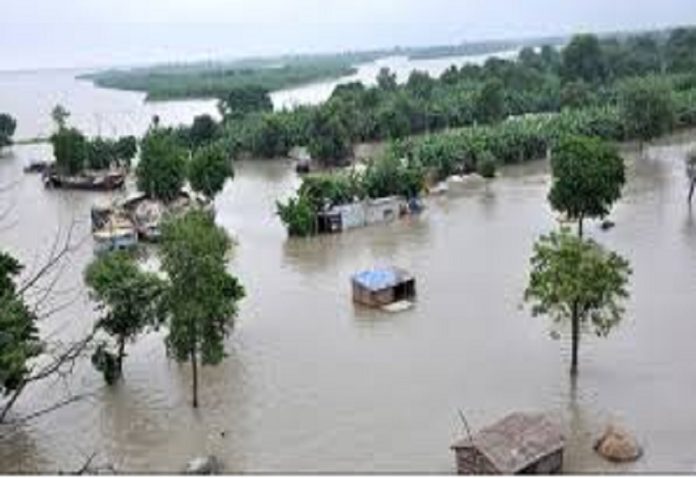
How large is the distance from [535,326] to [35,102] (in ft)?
262

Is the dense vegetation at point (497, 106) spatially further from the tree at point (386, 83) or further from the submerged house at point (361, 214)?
the submerged house at point (361, 214)

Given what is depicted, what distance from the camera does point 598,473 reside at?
10094 millimetres

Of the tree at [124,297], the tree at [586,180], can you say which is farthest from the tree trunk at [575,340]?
the tree at [586,180]

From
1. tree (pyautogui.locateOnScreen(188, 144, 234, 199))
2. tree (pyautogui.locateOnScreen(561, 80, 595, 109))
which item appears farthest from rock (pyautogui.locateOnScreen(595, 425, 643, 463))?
tree (pyautogui.locateOnScreen(561, 80, 595, 109))

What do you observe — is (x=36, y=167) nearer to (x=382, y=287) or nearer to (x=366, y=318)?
(x=382, y=287)

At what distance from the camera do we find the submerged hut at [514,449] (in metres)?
9.74

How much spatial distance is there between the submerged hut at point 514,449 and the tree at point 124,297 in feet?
15.2

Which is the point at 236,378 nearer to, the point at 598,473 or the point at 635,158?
the point at 598,473

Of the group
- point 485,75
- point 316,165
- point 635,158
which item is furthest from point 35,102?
point 635,158

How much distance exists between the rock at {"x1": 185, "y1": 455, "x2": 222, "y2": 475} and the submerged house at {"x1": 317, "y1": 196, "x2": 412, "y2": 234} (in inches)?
476

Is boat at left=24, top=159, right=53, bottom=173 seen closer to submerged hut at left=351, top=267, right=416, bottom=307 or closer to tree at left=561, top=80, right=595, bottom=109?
tree at left=561, top=80, right=595, bottom=109

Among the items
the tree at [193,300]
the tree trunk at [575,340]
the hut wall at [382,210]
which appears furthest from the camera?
the hut wall at [382,210]

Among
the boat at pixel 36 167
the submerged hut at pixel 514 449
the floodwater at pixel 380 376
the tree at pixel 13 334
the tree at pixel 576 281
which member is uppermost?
the tree at pixel 13 334

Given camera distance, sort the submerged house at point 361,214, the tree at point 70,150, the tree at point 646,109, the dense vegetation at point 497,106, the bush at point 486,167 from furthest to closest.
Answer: the dense vegetation at point 497,106
the tree at point 646,109
the tree at point 70,150
the bush at point 486,167
the submerged house at point 361,214
